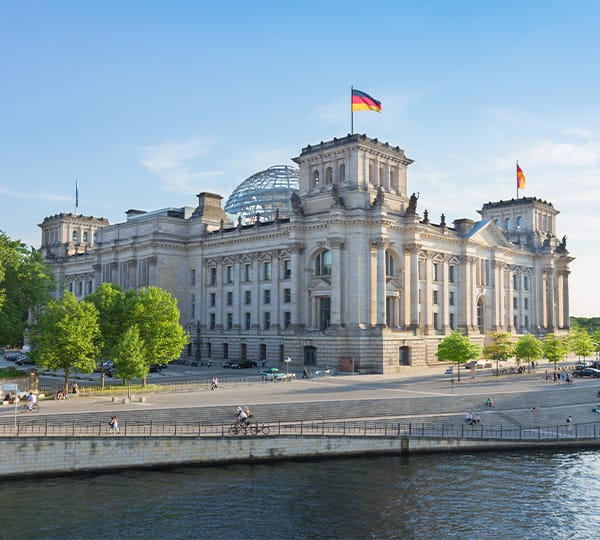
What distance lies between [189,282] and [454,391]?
55.3 meters

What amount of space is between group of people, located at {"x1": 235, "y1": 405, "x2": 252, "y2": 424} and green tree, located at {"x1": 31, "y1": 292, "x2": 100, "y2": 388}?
16676 millimetres

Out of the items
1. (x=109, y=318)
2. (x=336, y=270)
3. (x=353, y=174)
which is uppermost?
(x=353, y=174)

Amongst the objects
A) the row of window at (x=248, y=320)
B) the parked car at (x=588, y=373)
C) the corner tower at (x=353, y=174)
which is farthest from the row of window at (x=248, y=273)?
the parked car at (x=588, y=373)

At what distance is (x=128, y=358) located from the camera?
180 feet

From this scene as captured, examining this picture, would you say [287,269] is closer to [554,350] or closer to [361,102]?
[361,102]

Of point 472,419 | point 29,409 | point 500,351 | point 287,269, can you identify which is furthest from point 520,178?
point 29,409

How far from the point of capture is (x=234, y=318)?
96.1 m

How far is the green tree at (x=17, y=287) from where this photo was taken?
6662cm

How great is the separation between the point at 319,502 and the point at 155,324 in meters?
33.4

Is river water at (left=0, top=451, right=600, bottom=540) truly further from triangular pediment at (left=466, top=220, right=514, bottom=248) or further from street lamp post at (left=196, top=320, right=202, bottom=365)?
triangular pediment at (left=466, top=220, right=514, bottom=248)

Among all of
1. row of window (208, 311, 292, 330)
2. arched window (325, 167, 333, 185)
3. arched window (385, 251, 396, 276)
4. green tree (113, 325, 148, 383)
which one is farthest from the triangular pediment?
green tree (113, 325, 148, 383)

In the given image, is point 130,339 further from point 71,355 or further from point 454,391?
point 454,391

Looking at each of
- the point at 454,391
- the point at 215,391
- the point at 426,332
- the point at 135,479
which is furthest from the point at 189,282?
the point at 135,479

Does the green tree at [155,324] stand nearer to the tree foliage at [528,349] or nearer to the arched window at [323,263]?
the arched window at [323,263]
